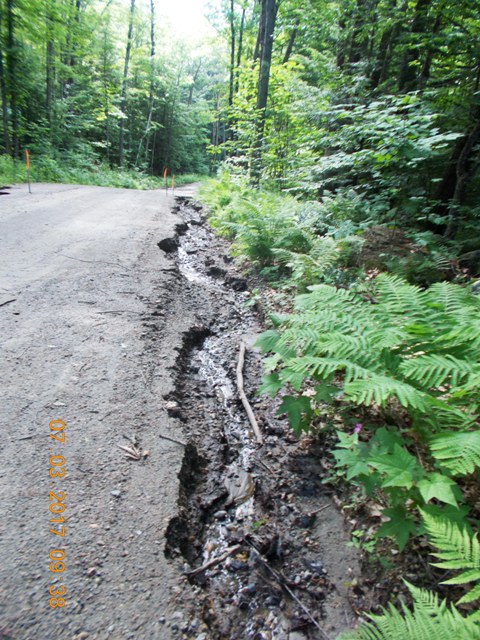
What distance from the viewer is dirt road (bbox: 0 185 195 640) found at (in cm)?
172

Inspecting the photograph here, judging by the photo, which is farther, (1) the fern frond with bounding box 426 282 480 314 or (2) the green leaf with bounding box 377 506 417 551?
(1) the fern frond with bounding box 426 282 480 314

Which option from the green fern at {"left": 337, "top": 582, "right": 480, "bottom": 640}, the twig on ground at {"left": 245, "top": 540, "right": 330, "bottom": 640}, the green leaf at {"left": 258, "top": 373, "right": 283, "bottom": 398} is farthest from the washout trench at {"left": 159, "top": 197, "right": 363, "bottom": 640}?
the green fern at {"left": 337, "top": 582, "right": 480, "bottom": 640}

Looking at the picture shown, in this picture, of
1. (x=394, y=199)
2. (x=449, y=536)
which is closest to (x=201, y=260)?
(x=394, y=199)

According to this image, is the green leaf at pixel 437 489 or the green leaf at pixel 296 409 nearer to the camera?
the green leaf at pixel 437 489

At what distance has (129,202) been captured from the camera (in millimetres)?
11562

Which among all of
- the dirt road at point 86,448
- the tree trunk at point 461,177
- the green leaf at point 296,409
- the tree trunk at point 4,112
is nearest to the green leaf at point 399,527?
the green leaf at point 296,409

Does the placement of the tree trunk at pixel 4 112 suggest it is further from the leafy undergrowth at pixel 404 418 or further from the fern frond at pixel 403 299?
the fern frond at pixel 403 299

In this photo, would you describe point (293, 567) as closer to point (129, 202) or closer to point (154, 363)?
point (154, 363)

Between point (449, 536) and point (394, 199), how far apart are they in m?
6.71

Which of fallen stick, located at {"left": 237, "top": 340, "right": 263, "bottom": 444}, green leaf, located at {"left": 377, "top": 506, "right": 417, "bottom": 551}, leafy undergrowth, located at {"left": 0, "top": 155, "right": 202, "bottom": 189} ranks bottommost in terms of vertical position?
fallen stick, located at {"left": 237, "top": 340, "right": 263, "bottom": 444}

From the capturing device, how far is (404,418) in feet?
8.98

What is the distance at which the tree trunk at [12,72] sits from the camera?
Result: 1377 cm

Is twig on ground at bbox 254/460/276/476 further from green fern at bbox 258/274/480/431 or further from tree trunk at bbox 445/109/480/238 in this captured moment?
tree trunk at bbox 445/109/480/238
